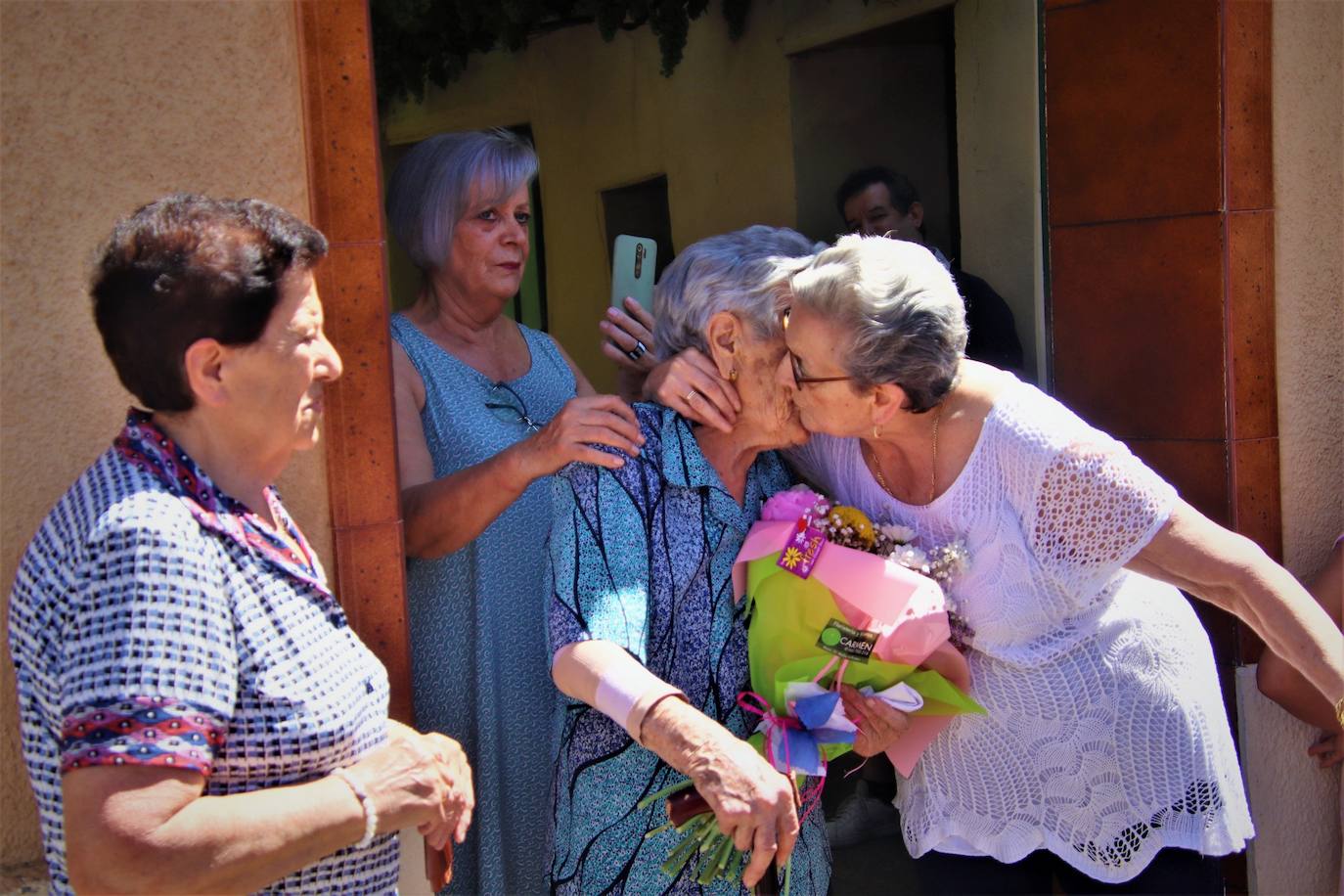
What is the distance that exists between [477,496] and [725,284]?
0.69m

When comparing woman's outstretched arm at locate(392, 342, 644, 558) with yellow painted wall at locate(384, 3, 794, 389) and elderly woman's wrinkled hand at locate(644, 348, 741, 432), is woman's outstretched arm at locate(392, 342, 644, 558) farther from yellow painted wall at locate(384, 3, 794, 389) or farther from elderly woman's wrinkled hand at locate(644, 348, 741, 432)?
yellow painted wall at locate(384, 3, 794, 389)

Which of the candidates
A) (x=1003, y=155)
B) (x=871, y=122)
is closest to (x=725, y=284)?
(x=1003, y=155)

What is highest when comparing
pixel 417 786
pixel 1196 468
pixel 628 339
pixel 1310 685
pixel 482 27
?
pixel 482 27

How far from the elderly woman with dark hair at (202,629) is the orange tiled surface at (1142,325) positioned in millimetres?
2351

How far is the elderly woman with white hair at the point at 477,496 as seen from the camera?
9.15 ft

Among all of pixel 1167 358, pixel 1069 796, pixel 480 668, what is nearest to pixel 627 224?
pixel 1167 358

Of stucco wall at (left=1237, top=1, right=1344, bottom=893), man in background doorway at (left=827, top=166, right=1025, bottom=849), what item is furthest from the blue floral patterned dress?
stucco wall at (left=1237, top=1, right=1344, bottom=893)

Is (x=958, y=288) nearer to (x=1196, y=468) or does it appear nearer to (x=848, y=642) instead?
(x=1196, y=468)

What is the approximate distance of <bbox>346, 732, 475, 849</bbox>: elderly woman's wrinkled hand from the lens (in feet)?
6.16

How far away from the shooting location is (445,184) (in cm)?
315

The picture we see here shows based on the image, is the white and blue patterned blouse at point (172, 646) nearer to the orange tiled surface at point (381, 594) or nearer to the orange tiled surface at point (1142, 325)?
the orange tiled surface at point (381, 594)

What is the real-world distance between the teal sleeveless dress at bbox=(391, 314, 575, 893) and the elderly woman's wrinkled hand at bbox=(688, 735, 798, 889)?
0.82 metres

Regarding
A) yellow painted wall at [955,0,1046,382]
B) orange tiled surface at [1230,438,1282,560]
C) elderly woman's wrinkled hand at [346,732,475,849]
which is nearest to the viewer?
elderly woman's wrinkled hand at [346,732,475,849]

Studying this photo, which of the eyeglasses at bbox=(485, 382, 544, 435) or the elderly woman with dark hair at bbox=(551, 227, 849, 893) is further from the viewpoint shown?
the eyeglasses at bbox=(485, 382, 544, 435)
